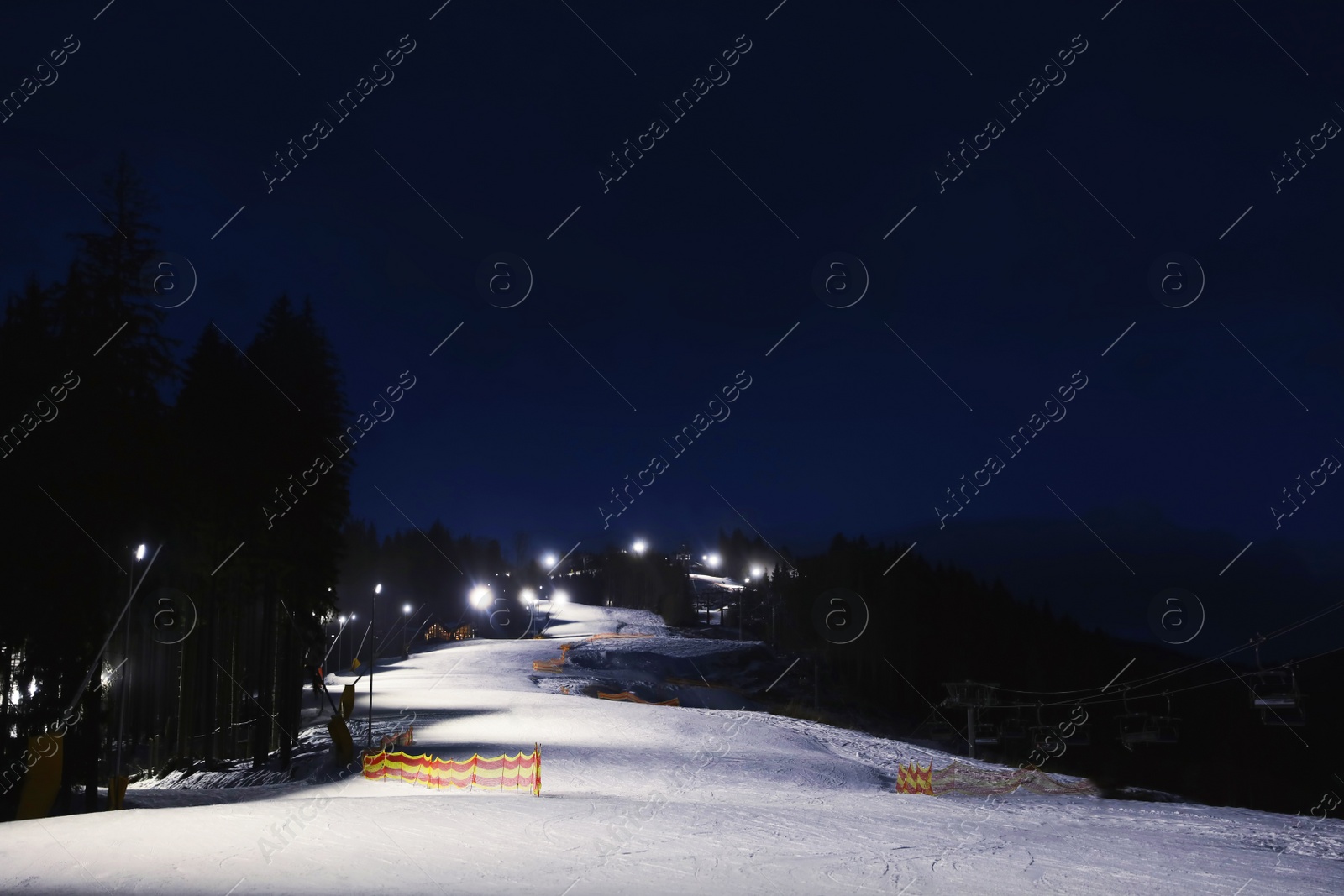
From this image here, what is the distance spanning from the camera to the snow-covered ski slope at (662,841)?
11469 millimetres

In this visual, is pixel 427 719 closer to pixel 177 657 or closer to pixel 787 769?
pixel 177 657

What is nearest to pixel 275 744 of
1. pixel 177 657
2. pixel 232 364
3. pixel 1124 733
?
pixel 177 657

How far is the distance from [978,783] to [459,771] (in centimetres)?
1542

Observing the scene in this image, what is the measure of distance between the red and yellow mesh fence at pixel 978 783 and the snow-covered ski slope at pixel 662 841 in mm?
963

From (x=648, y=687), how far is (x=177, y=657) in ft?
89.2

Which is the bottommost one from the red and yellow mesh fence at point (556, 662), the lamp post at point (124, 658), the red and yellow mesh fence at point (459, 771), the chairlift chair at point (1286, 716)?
the chairlift chair at point (1286, 716)

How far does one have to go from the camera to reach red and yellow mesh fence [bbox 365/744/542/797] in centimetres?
2267

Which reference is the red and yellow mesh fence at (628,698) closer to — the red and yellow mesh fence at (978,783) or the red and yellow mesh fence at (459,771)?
the red and yellow mesh fence at (978,783)

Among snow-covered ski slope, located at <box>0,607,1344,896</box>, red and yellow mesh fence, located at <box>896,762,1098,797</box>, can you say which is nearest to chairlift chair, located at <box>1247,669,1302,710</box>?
snow-covered ski slope, located at <box>0,607,1344,896</box>

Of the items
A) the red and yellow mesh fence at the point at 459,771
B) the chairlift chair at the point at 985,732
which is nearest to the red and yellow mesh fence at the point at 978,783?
the chairlift chair at the point at 985,732

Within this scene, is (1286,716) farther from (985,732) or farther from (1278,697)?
(985,732)

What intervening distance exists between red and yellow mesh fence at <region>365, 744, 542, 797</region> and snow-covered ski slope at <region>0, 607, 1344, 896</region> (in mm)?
543

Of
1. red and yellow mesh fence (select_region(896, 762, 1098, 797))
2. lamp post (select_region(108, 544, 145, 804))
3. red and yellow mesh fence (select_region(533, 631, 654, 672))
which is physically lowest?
red and yellow mesh fence (select_region(896, 762, 1098, 797))

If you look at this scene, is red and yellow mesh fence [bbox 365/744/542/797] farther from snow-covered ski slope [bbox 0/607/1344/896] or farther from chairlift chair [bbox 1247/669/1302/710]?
chairlift chair [bbox 1247/669/1302/710]
